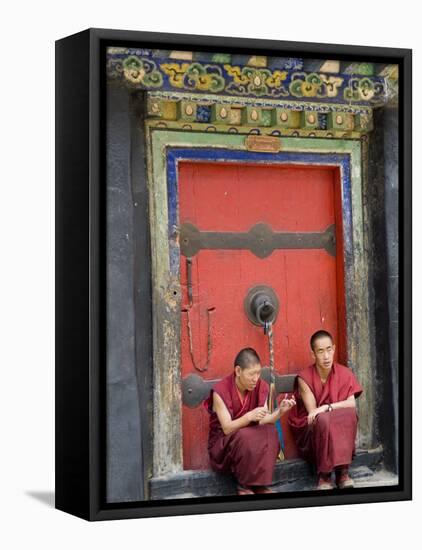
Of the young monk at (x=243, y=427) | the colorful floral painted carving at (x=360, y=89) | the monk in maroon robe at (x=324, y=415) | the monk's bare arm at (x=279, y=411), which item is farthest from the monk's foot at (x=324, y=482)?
the colorful floral painted carving at (x=360, y=89)

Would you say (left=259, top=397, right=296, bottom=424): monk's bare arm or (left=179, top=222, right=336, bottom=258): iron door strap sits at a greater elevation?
(left=179, top=222, right=336, bottom=258): iron door strap

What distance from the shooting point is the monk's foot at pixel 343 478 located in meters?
9.05

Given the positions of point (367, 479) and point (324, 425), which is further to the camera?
point (367, 479)

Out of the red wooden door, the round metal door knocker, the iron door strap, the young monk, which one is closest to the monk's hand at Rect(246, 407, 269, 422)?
the young monk

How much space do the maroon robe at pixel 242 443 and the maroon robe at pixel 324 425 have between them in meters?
0.21

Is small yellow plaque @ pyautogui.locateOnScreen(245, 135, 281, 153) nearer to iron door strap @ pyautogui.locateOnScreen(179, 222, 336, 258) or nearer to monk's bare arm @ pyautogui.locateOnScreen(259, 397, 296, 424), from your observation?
iron door strap @ pyautogui.locateOnScreen(179, 222, 336, 258)

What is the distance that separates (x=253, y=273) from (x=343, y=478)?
3.91ft

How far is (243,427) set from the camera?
878 centimetres

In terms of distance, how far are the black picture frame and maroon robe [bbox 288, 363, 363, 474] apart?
199 mm

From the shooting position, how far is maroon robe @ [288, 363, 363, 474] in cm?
900

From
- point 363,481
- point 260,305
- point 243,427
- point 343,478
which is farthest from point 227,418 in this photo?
point 363,481

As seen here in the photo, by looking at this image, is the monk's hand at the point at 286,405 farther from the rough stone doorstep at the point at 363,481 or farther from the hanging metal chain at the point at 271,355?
the rough stone doorstep at the point at 363,481

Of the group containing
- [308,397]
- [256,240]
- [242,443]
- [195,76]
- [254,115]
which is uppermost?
[195,76]

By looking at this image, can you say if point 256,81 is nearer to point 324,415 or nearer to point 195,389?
point 195,389
